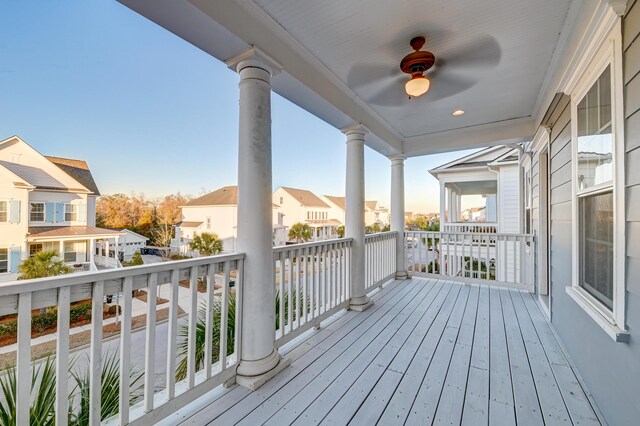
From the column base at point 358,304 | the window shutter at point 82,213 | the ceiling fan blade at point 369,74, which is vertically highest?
the ceiling fan blade at point 369,74

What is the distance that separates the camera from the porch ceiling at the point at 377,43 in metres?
1.87

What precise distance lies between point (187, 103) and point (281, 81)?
921 mm

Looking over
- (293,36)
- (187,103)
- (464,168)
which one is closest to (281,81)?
(293,36)

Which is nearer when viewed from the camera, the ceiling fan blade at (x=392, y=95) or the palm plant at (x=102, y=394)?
the palm plant at (x=102, y=394)

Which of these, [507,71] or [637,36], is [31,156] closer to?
[637,36]

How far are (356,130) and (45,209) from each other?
3039 millimetres

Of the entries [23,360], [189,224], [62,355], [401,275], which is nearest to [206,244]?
[189,224]

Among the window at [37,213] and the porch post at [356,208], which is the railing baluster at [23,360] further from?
the porch post at [356,208]

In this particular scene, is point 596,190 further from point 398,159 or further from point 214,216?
point 398,159

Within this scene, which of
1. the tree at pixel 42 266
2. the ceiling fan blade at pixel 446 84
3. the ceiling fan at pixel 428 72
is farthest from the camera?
the ceiling fan blade at pixel 446 84

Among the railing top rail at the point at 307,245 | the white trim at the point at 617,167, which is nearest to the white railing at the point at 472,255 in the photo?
the railing top rail at the point at 307,245

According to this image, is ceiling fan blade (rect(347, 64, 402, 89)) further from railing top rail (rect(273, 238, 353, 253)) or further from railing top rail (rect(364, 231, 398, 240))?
railing top rail (rect(364, 231, 398, 240))

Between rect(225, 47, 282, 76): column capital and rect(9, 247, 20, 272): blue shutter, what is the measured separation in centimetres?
169

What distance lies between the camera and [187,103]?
8.40ft
